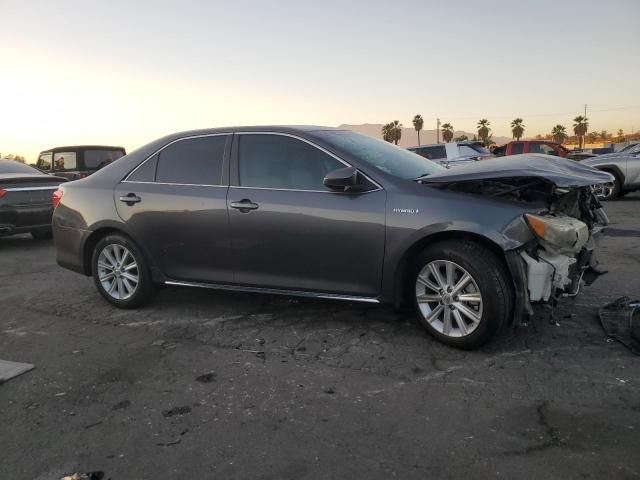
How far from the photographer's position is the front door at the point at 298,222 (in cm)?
390

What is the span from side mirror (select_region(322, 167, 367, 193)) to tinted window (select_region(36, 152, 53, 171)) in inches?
497

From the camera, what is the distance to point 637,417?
2771mm

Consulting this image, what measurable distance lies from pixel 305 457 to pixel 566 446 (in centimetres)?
126

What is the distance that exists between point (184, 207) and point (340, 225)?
1.49 m

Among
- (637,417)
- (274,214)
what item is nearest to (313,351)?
(274,214)

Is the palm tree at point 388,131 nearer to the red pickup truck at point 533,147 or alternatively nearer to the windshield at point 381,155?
the red pickup truck at point 533,147

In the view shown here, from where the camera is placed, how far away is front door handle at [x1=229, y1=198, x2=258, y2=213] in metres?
4.25

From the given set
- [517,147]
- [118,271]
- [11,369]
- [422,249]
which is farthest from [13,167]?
[517,147]

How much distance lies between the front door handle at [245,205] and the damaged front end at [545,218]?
1.38 m

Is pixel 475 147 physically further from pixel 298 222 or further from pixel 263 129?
pixel 298 222

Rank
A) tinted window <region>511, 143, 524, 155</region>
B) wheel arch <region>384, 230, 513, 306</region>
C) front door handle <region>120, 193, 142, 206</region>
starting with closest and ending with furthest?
wheel arch <region>384, 230, 513, 306</region> < front door handle <region>120, 193, 142, 206</region> < tinted window <region>511, 143, 524, 155</region>

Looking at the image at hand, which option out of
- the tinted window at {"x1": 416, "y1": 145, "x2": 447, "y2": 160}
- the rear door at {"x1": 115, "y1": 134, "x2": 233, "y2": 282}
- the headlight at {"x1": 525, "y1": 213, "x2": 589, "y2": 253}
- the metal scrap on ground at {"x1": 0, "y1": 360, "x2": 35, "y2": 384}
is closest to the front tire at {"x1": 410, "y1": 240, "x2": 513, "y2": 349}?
the headlight at {"x1": 525, "y1": 213, "x2": 589, "y2": 253}

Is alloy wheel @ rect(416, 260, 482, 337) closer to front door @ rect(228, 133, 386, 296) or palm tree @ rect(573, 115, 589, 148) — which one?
front door @ rect(228, 133, 386, 296)

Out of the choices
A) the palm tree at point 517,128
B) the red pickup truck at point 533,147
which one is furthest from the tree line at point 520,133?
the red pickup truck at point 533,147
